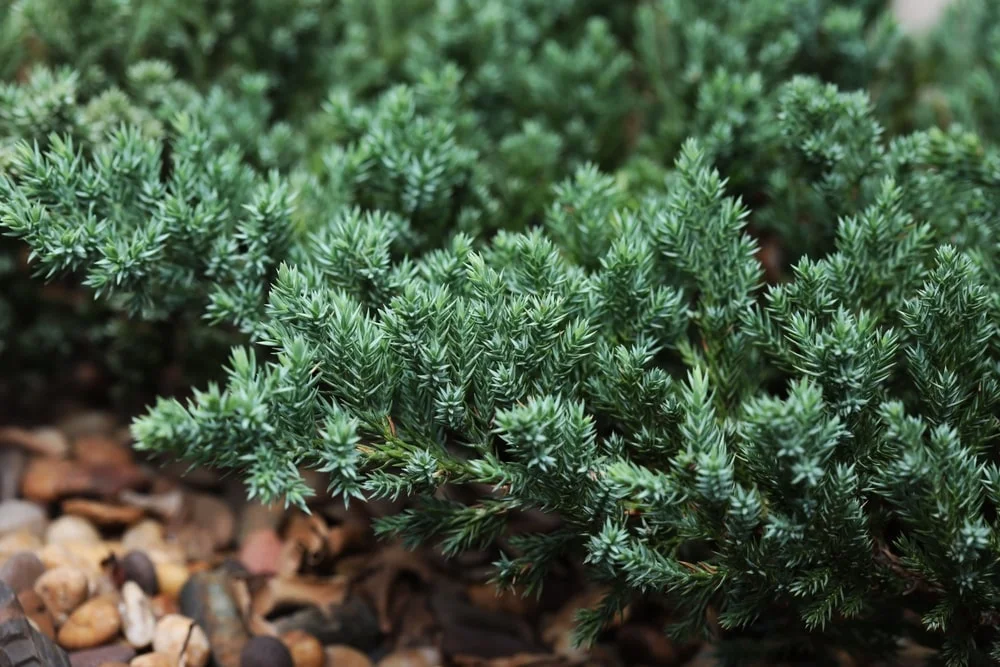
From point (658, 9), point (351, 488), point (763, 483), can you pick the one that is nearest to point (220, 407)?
point (351, 488)

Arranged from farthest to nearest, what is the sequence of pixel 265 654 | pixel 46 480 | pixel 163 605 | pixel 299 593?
pixel 46 480 → pixel 299 593 → pixel 163 605 → pixel 265 654

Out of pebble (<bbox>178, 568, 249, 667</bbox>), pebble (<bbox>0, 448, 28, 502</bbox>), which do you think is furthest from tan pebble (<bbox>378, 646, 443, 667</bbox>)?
pebble (<bbox>0, 448, 28, 502</bbox>)

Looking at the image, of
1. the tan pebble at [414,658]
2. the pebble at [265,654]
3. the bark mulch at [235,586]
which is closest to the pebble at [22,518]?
the bark mulch at [235,586]

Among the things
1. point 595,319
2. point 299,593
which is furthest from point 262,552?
point 595,319

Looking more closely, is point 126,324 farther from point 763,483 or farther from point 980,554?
point 980,554

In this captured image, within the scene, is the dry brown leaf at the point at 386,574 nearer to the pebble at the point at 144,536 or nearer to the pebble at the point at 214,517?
the pebble at the point at 214,517

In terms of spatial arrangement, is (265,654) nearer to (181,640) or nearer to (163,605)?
(181,640)

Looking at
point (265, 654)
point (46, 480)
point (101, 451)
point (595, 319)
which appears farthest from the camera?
point (101, 451)
